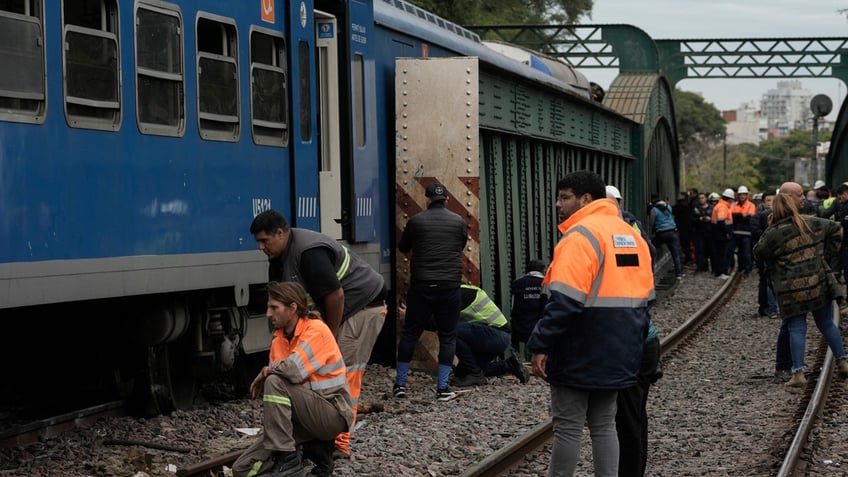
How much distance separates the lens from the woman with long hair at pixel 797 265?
12.3m

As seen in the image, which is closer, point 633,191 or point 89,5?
point 89,5

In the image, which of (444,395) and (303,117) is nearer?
(303,117)

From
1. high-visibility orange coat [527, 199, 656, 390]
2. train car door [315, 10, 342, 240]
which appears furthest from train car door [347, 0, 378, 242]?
high-visibility orange coat [527, 199, 656, 390]

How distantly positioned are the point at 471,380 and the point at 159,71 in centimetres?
486

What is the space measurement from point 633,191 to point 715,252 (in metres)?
3.75

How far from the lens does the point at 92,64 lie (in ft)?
26.3

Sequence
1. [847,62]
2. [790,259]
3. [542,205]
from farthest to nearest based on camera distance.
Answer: [847,62], [542,205], [790,259]

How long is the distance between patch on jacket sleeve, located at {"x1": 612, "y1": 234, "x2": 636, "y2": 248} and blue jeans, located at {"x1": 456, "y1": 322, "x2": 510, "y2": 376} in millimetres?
6002

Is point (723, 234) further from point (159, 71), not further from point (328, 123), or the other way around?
point (159, 71)

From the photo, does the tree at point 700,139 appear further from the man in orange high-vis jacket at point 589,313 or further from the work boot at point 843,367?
the man in orange high-vis jacket at point 589,313

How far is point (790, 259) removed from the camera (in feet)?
40.5

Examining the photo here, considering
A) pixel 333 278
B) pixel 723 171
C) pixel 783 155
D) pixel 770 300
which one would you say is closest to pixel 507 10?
pixel 770 300

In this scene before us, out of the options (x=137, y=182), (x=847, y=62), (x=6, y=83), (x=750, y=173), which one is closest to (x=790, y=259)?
(x=137, y=182)

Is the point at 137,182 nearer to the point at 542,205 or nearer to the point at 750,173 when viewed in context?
the point at 542,205
